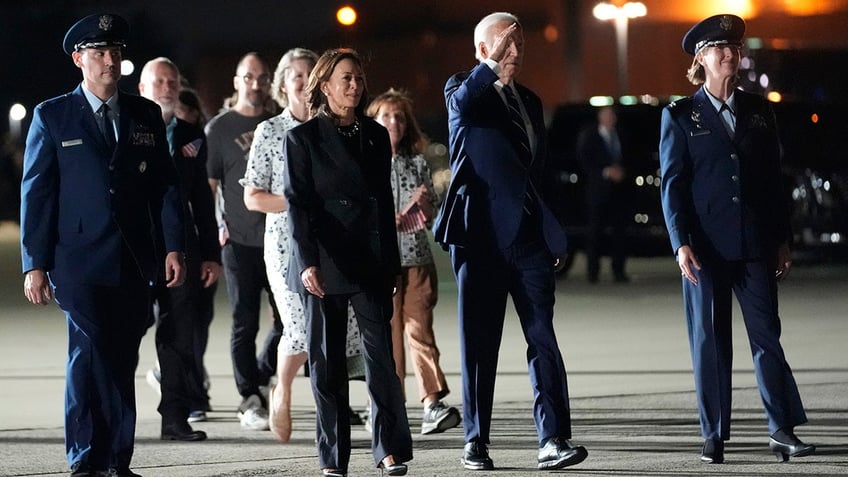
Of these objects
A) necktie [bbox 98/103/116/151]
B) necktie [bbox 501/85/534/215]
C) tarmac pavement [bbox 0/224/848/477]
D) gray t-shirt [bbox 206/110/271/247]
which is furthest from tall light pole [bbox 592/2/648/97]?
necktie [bbox 98/103/116/151]

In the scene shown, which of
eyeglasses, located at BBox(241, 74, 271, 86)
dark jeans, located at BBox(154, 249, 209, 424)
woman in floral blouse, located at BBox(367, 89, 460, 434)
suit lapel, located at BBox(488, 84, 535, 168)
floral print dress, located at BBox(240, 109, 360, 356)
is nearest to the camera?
suit lapel, located at BBox(488, 84, 535, 168)

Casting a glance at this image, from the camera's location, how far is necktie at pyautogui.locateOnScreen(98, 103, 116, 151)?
25.0 ft

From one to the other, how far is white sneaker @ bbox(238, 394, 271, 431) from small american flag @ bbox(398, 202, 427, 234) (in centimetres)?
123

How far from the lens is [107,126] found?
7625mm

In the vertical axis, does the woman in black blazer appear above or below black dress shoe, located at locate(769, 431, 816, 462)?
above

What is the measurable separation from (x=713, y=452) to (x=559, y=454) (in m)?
0.72

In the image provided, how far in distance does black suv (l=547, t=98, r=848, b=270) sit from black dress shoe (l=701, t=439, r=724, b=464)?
1263 cm

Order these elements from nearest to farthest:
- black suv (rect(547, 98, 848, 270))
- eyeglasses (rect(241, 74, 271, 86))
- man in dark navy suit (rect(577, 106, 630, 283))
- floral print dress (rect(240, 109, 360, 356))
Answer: floral print dress (rect(240, 109, 360, 356))
eyeglasses (rect(241, 74, 271, 86))
man in dark navy suit (rect(577, 106, 630, 283))
black suv (rect(547, 98, 848, 270))

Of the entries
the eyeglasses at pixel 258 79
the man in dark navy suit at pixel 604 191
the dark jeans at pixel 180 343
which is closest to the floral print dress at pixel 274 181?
the dark jeans at pixel 180 343

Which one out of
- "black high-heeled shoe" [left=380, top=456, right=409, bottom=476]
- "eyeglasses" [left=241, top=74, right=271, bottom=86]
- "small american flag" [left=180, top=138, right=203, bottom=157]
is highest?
"eyeglasses" [left=241, top=74, right=271, bottom=86]

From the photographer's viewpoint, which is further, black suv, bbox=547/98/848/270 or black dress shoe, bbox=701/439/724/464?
black suv, bbox=547/98/848/270

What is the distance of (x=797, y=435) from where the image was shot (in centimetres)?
873

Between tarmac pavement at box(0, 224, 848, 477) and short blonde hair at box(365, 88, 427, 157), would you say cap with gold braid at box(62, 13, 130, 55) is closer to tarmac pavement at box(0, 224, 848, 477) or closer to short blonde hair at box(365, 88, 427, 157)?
tarmac pavement at box(0, 224, 848, 477)

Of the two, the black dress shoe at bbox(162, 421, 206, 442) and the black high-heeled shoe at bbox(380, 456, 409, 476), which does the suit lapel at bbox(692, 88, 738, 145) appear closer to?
the black high-heeled shoe at bbox(380, 456, 409, 476)
